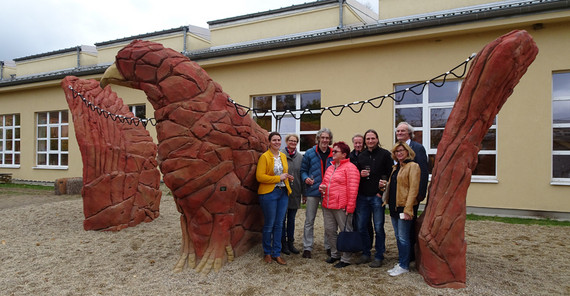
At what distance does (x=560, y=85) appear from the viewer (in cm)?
675

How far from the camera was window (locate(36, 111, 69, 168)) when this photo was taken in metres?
13.1

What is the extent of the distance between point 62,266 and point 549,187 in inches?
315

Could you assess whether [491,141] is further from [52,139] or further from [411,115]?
[52,139]

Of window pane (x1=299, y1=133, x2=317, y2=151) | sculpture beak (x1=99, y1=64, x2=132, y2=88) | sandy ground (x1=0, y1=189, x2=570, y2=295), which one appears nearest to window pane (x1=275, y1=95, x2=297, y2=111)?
window pane (x1=299, y1=133, x2=317, y2=151)

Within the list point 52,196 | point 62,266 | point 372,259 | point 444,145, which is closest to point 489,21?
point 444,145

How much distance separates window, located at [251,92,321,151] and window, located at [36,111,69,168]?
800 centimetres

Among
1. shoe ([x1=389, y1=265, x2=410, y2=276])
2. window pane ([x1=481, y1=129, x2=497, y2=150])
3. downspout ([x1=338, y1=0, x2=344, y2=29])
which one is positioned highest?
downspout ([x1=338, y1=0, x2=344, y2=29])

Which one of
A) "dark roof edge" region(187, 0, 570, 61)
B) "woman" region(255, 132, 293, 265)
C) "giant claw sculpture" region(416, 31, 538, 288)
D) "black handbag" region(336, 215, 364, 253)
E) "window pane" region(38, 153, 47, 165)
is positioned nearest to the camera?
"giant claw sculpture" region(416, 31, 538, 288)

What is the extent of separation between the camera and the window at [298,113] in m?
8.95

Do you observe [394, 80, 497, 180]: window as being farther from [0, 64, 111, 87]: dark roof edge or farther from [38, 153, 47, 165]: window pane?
[38, 153, 47, 165]: window pane

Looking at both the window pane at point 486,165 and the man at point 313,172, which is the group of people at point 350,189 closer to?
the man at point 313,172

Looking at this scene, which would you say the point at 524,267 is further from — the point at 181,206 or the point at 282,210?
the point at 181,206

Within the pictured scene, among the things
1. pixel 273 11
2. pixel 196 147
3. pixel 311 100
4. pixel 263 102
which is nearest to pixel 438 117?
pixel 311 100

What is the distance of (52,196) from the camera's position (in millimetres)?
10086
